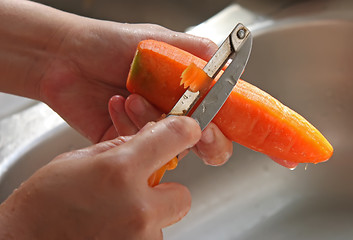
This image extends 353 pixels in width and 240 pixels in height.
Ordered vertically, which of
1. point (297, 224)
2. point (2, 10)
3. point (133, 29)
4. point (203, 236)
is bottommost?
point (203, 236)

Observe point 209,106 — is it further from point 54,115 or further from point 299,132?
point 54,115

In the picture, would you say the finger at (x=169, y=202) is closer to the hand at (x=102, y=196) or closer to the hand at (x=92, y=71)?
the hand at (x=102, y=196)

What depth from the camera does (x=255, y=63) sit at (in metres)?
1.04

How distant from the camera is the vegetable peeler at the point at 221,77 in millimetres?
564

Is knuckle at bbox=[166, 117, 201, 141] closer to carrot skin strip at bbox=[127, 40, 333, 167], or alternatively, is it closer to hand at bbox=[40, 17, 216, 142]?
carrot skin strip at bbox=[127, 40, 333, 167]

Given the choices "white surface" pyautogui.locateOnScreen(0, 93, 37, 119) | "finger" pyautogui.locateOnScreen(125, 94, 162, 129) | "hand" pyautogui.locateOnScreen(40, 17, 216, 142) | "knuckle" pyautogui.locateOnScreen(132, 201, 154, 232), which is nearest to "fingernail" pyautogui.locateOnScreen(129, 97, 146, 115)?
"finger" pyautogui.locateOnScreen(125, 94, 162, 129)

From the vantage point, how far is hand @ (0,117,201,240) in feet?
1.49

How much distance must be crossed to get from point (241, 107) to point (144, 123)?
0.47ft

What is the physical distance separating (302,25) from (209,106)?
1.78ft

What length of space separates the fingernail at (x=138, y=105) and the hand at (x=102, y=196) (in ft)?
0.60

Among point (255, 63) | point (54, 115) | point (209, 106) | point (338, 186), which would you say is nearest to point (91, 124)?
point (54, 115)

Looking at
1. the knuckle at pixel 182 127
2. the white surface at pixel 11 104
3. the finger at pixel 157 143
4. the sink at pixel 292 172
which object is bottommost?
the white surface at pixel 11 104

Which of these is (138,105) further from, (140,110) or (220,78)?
(220,78)

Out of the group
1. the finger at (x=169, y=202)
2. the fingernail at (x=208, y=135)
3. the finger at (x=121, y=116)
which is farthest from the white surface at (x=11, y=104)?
the finger at (x=169, y=202)
